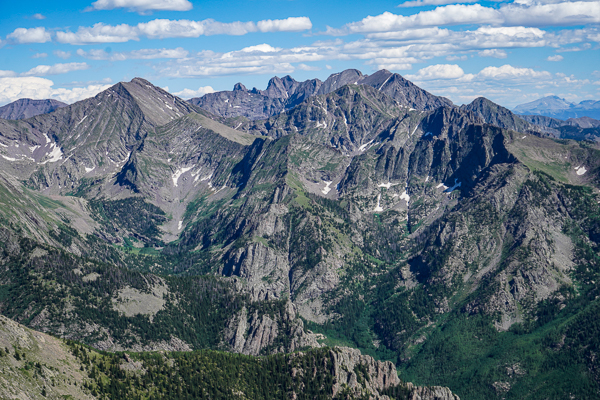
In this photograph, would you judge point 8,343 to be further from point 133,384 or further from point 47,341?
point 133,384

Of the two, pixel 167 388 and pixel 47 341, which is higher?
pixel 47 341

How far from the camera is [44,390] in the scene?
142750 mm

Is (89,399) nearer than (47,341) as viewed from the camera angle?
Yes

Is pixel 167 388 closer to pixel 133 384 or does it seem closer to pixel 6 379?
pixel 133 384

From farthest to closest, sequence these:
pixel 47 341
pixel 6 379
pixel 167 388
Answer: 1. pixel 167 388
2. pixel 47 341
3. pixel 6 379

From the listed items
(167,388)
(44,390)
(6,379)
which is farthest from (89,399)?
(167,388)

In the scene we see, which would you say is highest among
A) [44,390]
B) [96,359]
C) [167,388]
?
[44,390]

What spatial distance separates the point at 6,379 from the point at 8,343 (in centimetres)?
1932

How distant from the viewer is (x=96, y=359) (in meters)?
186

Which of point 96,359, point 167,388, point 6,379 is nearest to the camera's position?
point 6,379

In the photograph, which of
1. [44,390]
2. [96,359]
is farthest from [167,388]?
[44,390]

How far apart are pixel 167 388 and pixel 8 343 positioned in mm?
64024

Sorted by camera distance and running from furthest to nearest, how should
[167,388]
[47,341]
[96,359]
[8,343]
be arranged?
[167,388] < [96,359] < [47,341] < [8,343]

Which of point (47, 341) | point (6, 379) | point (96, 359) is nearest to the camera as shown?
point (6, 379)
